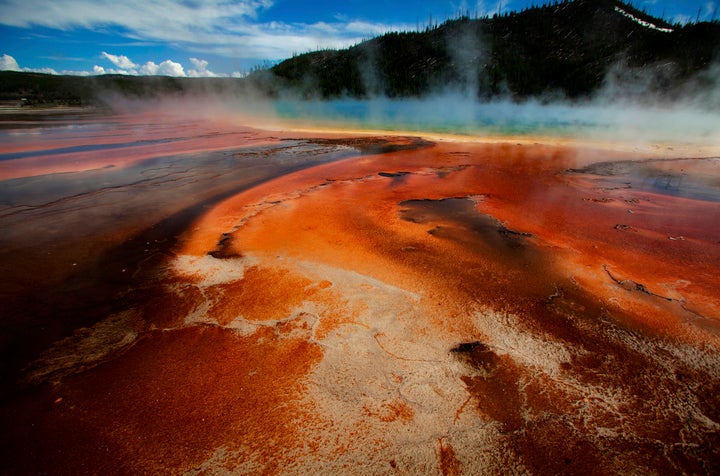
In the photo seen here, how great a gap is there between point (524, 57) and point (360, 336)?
79470 millimetres

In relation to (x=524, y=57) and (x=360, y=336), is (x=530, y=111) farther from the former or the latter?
(x=360, y=336)

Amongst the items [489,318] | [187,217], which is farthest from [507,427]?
[187,217]

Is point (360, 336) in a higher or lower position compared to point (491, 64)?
lower

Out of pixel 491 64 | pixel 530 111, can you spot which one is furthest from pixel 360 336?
pixel 491 64

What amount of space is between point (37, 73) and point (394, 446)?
385 ft

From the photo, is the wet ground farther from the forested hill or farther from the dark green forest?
the forested hill

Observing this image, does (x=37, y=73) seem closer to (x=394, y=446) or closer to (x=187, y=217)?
(x=187, y=217)

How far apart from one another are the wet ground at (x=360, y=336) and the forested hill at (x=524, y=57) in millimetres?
52007

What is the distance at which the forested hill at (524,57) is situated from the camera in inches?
1860

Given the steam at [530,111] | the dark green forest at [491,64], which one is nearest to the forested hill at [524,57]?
the dark green forest at [491,64]

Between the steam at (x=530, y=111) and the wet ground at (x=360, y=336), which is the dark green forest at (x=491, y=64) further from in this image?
the wet ground at (x=360, y=336)

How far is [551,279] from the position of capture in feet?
11.6

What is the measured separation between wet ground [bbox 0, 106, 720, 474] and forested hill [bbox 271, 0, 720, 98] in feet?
171

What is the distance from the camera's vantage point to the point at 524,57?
65.9 m
